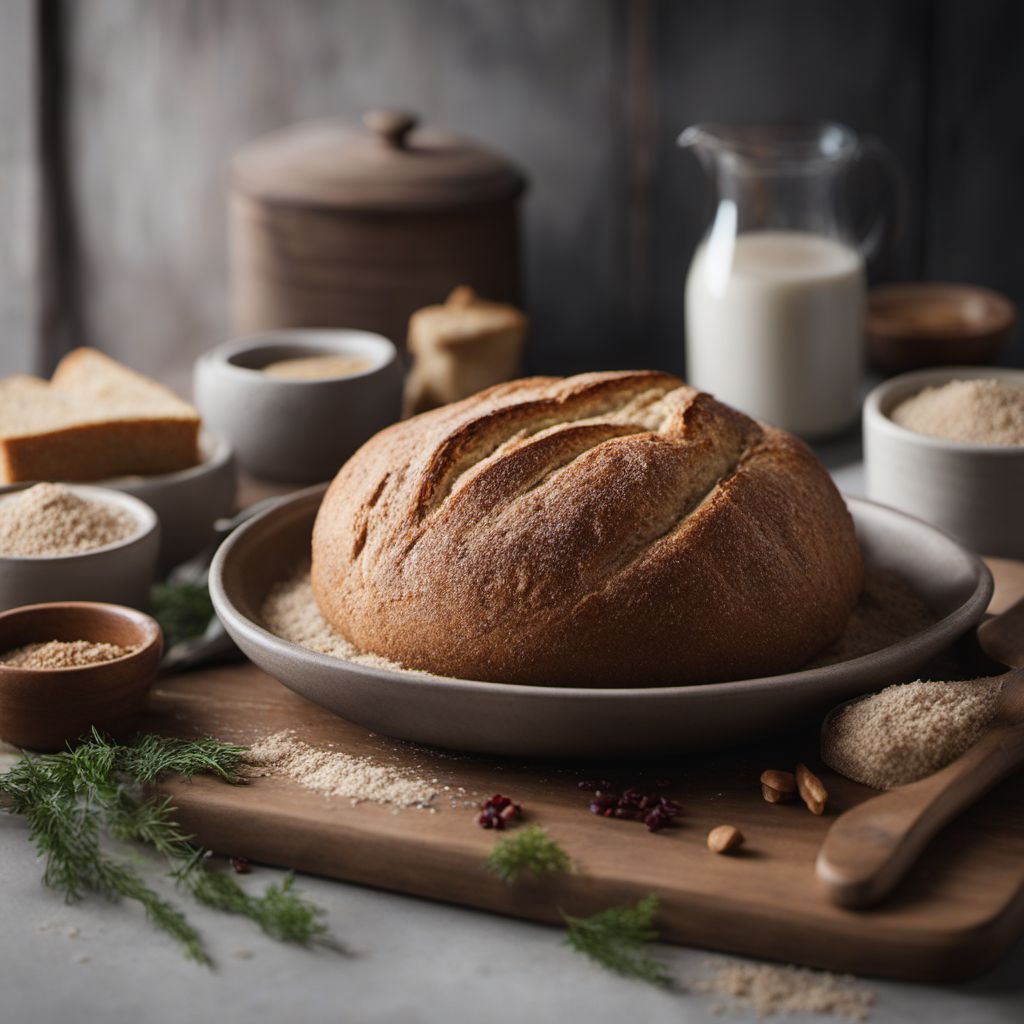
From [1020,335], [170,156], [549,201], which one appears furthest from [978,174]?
[170,156]

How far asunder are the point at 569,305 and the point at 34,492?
84.2 inches

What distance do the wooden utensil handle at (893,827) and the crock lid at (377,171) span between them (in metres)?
1.88

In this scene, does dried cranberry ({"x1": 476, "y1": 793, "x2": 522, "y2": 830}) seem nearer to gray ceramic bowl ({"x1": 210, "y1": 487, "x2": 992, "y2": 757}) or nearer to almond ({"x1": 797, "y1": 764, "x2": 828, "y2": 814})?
gray ceramic bowl ({"x1": 210, "y1": 487, "x2": 992, "y2": 757})

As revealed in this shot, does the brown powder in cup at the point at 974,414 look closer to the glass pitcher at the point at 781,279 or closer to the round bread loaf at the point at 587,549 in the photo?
the round bread loaf at the point at 587,549

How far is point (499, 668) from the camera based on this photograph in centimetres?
128

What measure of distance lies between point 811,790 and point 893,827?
134 millimetres

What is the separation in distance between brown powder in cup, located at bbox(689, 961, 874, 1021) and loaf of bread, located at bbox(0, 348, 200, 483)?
43.7 inches

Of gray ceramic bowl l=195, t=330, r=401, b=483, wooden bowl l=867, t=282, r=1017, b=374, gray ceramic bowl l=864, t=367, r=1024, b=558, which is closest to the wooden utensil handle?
gray ceramic bowl l=864, t=367, r=1024, b=558

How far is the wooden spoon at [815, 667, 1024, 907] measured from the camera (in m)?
1.08

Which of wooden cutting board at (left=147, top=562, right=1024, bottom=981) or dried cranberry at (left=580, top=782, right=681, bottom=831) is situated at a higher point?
dried cranberry at (left=580, top=782, right=681, bottom=831)

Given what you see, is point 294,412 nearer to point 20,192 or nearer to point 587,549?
point 587,549

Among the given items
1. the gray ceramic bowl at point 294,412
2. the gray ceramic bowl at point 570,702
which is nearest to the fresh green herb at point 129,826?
the gray ceramic bowl at point 570,702

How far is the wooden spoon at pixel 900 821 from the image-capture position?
3.56ft

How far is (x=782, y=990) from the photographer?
1.08 m
